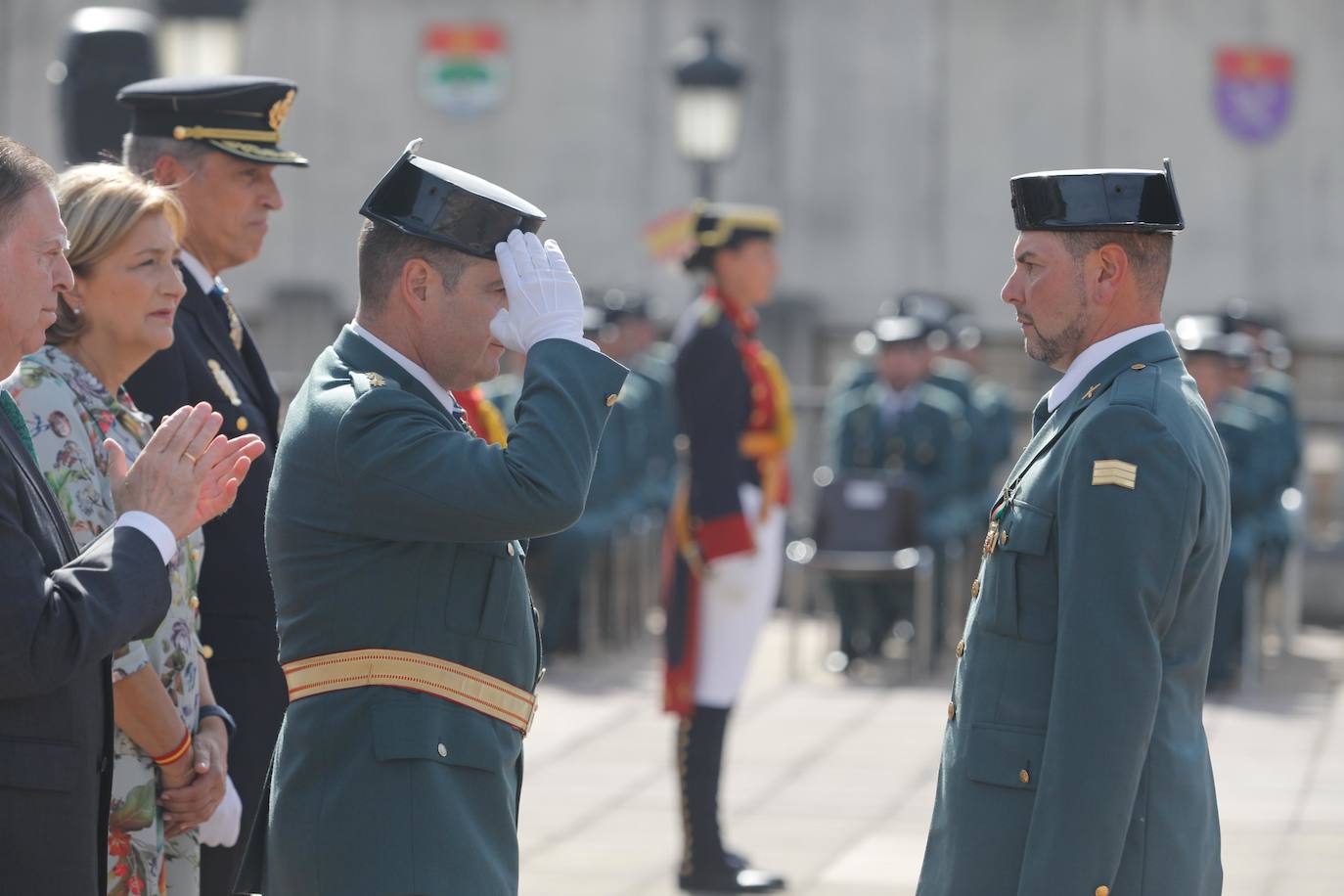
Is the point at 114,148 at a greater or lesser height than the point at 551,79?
lesser

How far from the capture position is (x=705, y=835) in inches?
264

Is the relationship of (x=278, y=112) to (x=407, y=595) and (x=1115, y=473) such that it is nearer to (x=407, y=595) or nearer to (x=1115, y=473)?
(x=407, y=595)

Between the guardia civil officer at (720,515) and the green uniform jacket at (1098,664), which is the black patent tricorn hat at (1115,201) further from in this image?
the guardia civil officer at (720,515)

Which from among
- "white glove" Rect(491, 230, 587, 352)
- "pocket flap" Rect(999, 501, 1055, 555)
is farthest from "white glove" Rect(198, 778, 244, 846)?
"pocket flap" Rect(999, 501, 1055, 555)

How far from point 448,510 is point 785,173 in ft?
62.4

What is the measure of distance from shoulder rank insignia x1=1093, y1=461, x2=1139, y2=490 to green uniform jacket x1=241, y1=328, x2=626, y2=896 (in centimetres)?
77

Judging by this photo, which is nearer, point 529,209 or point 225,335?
point 529,209

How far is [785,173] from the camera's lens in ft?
71.7

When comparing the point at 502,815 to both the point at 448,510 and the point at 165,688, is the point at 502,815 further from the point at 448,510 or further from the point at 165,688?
the point at 165,688

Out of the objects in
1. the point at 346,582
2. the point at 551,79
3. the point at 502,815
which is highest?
the point at 551,79

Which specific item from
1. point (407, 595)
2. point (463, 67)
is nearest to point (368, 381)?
point (407, 595)

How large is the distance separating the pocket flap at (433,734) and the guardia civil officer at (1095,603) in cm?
79

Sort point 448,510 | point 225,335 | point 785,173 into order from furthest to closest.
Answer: point 785,173 → point 225,335 → point 448,510

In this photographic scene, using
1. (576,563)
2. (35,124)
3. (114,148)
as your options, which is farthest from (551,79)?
(114,148)
